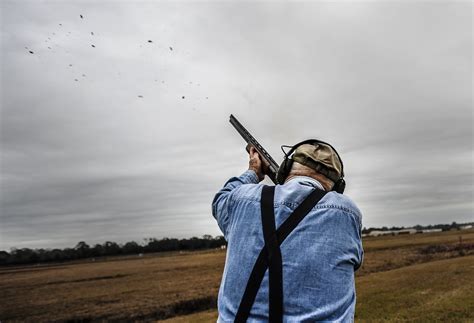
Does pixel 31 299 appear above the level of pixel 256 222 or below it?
below

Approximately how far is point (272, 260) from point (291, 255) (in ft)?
0.36

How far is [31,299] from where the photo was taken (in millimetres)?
50969

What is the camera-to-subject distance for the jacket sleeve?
8.59ft

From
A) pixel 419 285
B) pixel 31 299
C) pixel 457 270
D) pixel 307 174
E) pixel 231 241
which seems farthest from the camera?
pixel 31 299

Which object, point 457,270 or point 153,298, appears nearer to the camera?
point 457,270

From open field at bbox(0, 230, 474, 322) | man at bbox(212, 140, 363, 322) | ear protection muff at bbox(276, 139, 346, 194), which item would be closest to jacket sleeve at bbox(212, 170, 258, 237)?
man at bbox(212, 140, 363, 322)

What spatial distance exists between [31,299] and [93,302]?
13911 millimetres

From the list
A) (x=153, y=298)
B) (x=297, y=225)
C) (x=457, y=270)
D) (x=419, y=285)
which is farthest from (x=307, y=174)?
(x=153, y=298)

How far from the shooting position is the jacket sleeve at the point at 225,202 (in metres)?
2.62

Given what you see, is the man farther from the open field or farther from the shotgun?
the open field

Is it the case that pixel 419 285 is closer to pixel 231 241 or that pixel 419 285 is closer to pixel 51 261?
pixel 231 241

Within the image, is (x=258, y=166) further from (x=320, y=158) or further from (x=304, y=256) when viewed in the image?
(x=304, y=256)

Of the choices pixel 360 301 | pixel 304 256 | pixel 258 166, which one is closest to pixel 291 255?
pixel 304 256

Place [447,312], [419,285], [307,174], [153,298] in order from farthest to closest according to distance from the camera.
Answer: [153,298] → [419,285] → [447,312] → [307,174]
